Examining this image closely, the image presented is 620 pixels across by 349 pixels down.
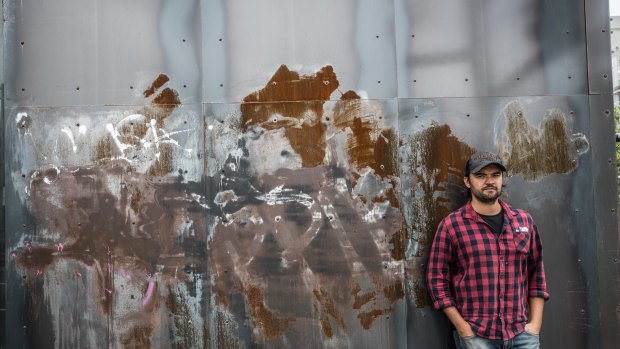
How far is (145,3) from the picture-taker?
3285 mm

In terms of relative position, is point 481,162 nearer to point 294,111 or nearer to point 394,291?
point 394,291

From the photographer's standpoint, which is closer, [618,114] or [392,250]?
[392,250]

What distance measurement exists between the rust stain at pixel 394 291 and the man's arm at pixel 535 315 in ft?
2.69

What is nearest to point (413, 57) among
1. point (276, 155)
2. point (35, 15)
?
point (276, 155)

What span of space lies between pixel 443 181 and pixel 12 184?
3.05m

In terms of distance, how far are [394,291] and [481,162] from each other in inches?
42.4

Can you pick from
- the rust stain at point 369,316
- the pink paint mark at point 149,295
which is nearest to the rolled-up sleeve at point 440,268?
the rust stain at point 369,316

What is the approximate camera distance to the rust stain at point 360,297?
10.6 feet

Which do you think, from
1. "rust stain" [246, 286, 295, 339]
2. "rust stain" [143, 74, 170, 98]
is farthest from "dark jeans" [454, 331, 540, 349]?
"rust stain" [143, 74, 170, 98]

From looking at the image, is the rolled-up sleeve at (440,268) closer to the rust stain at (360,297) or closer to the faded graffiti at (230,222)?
the faded graffiti at (230,222)

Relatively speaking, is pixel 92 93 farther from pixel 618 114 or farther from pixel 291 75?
pixel 618 114

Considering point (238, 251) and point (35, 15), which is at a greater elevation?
point (35, 15)

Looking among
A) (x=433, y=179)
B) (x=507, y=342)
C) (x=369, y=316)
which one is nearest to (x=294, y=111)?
(x=433, y=179)

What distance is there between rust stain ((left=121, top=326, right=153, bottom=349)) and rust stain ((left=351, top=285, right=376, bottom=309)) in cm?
144
